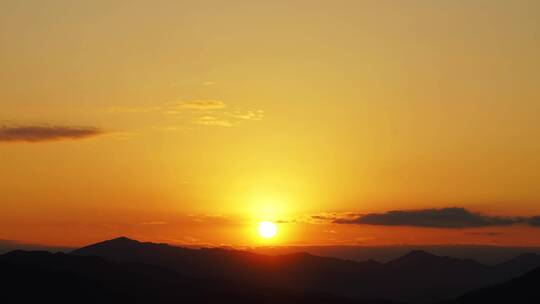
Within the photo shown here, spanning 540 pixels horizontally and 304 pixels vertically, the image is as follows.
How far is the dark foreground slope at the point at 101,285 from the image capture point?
119062 millimetres

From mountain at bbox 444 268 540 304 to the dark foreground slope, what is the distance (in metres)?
19.6

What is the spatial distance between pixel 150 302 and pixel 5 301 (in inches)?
850

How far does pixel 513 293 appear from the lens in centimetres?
11800

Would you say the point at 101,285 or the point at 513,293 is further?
the point at 101,285

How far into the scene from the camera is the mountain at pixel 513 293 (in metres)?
114

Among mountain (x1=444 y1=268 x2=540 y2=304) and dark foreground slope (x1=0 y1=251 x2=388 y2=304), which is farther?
dark foreground slope (x1=0 y1=251 x2=388 y2=304)

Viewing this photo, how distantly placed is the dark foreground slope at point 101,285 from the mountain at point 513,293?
1965cm

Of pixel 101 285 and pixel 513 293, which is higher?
pixel 101 285

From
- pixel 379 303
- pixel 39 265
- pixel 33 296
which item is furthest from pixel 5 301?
pixel 379 303

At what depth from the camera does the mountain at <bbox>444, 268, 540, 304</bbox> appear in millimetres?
114500

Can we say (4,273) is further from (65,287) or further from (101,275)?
(101,275)

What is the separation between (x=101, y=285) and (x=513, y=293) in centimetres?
6030

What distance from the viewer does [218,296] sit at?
417 ft

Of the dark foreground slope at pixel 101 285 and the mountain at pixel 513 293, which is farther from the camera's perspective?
the dark foreground slope at pixel 101 285
